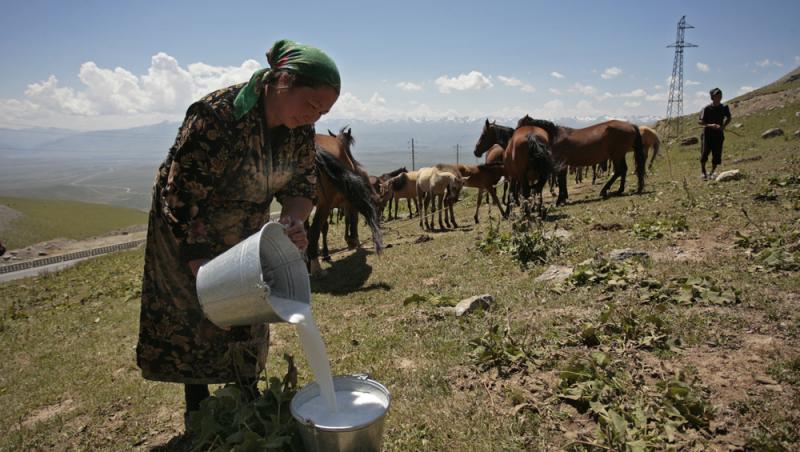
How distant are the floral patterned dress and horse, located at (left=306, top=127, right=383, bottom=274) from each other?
4.62 meters

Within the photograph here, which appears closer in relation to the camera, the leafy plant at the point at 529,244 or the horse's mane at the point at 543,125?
the leafy plant at the point at 529,244

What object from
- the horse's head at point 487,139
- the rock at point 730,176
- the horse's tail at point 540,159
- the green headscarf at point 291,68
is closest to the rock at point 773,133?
the rock at point 730,176

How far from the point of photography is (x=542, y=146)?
1143 centimetres

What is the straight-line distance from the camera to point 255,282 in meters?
2.06

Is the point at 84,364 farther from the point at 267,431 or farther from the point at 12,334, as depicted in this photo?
the point at 267,431

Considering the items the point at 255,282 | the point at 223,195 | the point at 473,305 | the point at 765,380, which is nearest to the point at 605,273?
the point at 473,305

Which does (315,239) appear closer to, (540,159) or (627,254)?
(627,254)

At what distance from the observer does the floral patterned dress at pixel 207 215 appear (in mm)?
2486

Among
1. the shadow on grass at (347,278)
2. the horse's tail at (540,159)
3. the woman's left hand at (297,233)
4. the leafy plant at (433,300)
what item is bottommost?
the shadow on grass at (347,278)

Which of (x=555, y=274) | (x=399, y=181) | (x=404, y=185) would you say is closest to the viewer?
(x=555, y=274)

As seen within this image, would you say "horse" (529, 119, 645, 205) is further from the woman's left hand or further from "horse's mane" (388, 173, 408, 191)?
the woman's left hand

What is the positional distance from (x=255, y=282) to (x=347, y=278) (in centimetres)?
586

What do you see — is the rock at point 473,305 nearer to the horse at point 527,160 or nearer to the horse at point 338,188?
the horse at point 338,188

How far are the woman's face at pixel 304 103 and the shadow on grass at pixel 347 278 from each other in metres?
4.50
